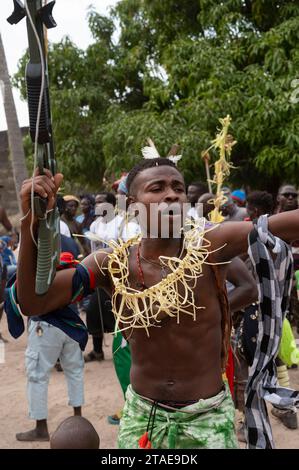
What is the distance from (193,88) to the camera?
1001 cm

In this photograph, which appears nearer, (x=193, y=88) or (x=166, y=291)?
(x=166, y=291)

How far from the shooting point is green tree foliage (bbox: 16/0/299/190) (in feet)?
30.3

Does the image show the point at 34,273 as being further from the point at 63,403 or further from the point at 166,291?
the point at 63,403

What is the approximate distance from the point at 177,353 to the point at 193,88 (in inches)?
319

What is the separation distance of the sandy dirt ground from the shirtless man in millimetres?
2193

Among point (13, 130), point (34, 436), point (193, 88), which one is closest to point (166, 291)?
point (34, 436)

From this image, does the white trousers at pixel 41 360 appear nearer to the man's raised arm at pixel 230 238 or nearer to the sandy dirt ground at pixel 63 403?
the sandy dirt ground at pixel 63 403

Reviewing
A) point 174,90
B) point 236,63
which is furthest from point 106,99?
point 236,63

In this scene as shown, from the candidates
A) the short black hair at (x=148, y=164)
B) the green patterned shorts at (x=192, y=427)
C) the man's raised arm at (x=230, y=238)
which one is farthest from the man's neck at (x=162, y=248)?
the green patterned shorts at (x=192, y=427)

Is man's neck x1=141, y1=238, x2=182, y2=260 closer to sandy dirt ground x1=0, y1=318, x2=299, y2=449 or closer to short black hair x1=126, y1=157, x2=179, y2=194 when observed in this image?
short black hair x1=126, y1=157, x2=179, y2=194

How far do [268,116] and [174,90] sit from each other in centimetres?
225

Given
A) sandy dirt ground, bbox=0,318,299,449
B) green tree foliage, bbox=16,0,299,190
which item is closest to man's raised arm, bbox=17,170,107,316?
sandy dirt ground, bbox=0,318,299,449

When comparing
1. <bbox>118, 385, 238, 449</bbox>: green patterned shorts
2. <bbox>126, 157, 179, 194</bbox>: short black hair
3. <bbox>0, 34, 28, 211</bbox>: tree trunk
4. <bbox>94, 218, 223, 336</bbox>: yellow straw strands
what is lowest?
<bbox>118, 385, 238, 449</bbox>: green patterned shorts
